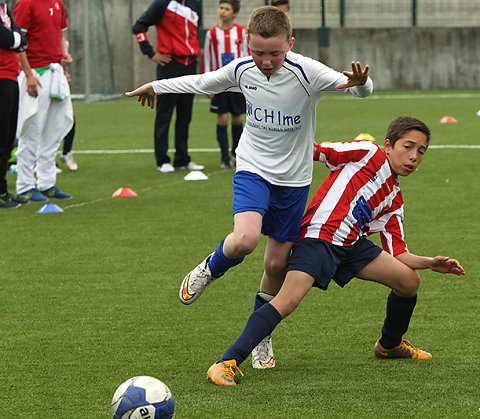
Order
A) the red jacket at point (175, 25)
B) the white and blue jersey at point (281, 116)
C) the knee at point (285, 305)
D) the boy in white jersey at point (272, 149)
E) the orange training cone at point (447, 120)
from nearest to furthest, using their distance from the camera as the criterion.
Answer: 1. the knee at point (285, 305)
2. the boy in white jersey at point (272, 149)
3. the white and blue jersey at point (281, 116)
4. the red jacket at point (175, 25)
5. the orange training cone at point (447, 120)

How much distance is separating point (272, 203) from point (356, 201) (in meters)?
0.45

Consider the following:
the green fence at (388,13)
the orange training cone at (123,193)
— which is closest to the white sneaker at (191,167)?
the orange training cone at (123,193)

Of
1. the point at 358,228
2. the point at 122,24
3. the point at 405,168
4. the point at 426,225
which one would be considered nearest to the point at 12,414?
the point at 358,228

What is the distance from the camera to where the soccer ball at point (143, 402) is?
3.69 meters

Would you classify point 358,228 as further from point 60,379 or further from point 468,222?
point 468,222

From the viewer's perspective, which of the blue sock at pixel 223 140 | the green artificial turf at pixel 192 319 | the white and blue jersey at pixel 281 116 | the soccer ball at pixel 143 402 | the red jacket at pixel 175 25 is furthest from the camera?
the blue sock at pixel 223 140

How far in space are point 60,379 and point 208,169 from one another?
313 inches

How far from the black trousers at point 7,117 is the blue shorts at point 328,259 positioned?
17.4ft

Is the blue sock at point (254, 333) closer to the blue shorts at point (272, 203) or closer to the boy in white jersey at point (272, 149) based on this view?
the boy in white jersey at point (272, 149)

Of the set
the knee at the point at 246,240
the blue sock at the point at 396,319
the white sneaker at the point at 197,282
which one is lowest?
the blue sock at the point at 396,319

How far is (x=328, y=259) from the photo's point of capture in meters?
4.55

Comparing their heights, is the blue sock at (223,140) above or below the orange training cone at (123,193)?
above

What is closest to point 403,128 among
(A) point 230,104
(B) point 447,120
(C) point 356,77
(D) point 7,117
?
(C) point 356,77

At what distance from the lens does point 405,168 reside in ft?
15.3
